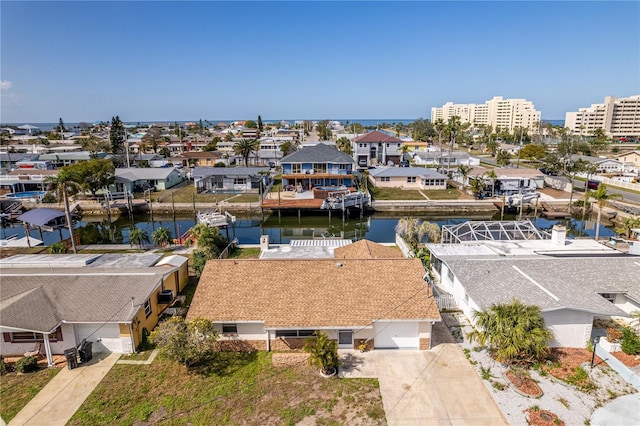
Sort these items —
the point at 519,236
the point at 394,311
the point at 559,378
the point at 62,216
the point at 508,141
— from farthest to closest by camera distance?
the point at 508,141 < the point at 62,216 < the point at 519,236 < the point at 394,311 < the point at 559,378

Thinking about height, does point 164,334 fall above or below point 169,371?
above

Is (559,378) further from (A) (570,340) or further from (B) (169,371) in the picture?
(B) (169,371)

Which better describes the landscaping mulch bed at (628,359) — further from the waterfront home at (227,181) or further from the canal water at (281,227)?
the waterfront home at (227,181)

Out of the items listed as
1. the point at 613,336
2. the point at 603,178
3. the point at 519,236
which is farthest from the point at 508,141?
the point at 613,336

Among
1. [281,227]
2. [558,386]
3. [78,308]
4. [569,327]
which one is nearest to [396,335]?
[558,386]

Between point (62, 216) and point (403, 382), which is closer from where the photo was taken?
point (403, 382)

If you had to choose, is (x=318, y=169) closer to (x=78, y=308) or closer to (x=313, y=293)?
(x=313, y=293)
